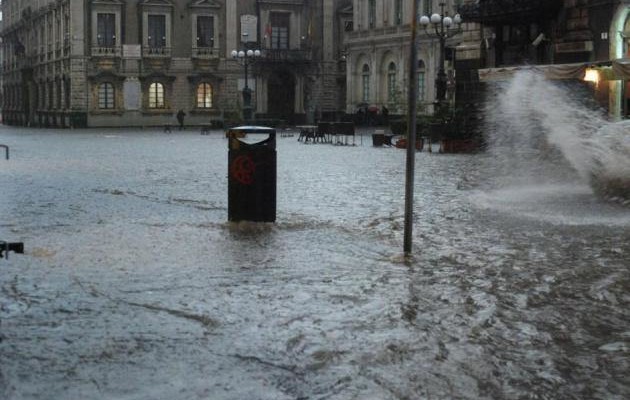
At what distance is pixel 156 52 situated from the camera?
62312 mm

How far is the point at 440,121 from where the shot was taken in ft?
104

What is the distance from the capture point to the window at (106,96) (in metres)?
61.8

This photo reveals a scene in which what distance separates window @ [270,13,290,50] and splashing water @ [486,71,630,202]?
113 ft

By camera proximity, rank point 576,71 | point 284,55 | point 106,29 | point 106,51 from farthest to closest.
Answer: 1. point 284,55
2. point 106,29
3. point 106,51
4. point 576,71

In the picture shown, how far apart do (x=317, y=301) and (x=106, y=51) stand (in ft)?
187

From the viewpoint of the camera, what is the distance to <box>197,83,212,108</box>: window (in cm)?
6406

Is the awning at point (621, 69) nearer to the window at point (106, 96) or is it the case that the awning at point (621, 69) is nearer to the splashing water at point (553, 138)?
the splashing water at point (553, 138)

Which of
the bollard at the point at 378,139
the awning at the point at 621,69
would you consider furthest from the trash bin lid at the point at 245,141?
the bollard at the point at 378,139

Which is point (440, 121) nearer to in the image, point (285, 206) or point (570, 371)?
point (285, 206)

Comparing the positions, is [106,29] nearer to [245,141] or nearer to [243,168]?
[245,141]

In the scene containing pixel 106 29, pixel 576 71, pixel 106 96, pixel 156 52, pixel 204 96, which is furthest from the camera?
pixel 204 96

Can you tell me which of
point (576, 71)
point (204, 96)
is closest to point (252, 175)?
point (576, 71)

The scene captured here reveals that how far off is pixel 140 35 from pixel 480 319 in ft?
192

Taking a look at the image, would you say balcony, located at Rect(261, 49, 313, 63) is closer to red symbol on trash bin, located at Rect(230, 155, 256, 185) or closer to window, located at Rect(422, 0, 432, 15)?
window, located at Rect(422, 0, 432, 15)
